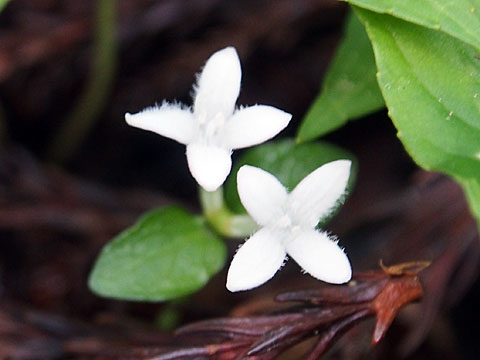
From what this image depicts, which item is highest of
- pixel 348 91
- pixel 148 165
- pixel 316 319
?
pixel 148 165

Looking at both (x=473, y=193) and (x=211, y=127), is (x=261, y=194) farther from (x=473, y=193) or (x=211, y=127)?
(x=473, y=193)

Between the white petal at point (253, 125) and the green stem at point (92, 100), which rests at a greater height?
the green stem at point (92, 100)

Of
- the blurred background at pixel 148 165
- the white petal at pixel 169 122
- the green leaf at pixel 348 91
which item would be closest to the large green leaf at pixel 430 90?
the green leaf at pixel 348 91

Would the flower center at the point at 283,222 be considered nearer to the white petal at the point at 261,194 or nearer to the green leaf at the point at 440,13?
the white petal at the point at 261,194

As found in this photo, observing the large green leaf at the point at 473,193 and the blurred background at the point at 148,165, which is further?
the blurred background at the point at 148,165

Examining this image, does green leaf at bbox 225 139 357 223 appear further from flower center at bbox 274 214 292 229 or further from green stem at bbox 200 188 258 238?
flower center at bbox 274 214 292 229

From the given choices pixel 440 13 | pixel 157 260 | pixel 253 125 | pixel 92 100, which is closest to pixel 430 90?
pixel 440 13

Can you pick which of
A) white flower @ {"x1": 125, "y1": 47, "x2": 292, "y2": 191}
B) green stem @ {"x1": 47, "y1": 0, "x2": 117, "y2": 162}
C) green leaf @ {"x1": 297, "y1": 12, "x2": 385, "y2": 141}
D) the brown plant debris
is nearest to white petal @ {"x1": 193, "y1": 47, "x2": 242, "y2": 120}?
white flower @ {"x1": 125, "y1": 47, "x2": 292, "y2": 191}
